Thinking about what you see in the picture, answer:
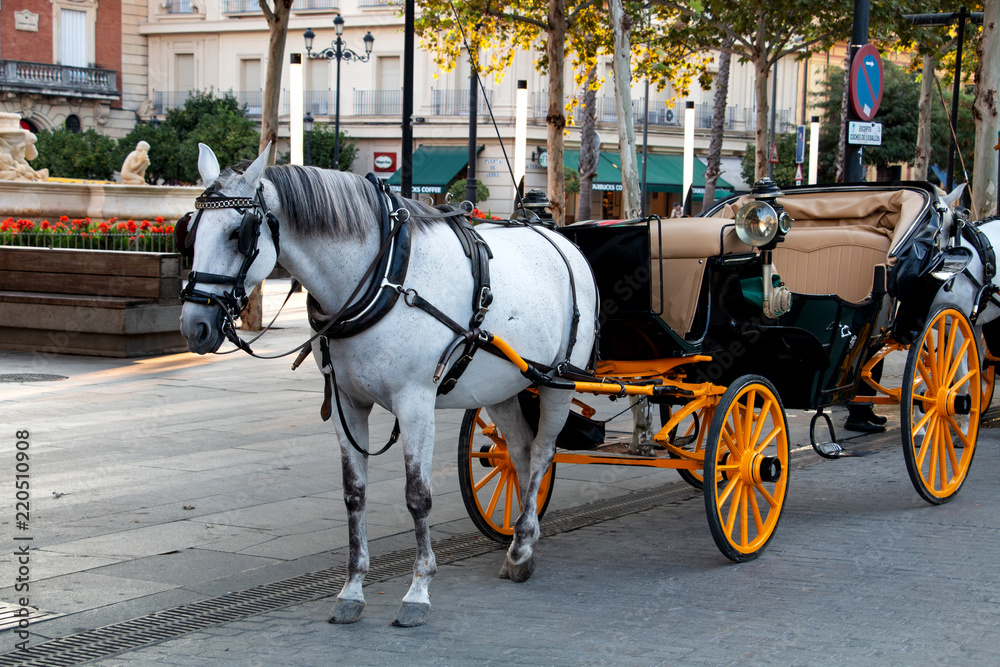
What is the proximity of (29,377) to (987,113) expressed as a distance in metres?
13.2

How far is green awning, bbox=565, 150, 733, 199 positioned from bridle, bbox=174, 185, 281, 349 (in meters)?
39.0

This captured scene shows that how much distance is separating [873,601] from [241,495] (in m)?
3.79

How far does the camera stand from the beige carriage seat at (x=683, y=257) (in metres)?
6.03

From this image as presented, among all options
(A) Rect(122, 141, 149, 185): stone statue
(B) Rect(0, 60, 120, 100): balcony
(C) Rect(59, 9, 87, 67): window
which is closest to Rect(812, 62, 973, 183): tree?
(A) Rect(122, 141, 149, 185): stone statue

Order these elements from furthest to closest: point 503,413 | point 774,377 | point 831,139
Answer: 1. point 831,139
2. point 774,377
3. point 503,413

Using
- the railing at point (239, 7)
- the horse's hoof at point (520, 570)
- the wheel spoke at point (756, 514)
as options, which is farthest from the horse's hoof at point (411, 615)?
the railing at point (239, 7)

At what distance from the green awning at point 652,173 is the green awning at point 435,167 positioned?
15.0 ft

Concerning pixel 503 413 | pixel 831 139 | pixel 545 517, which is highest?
pixel 831 139

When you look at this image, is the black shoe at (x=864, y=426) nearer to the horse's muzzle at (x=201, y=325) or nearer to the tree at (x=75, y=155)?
the horse's muzzle at (x=201, y=325)

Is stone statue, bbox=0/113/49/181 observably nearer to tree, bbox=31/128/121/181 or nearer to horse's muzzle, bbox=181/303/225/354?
tree, bbox=31/128/121/181

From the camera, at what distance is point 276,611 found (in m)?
4.80

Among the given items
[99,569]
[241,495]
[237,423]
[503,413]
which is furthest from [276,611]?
[237,423]

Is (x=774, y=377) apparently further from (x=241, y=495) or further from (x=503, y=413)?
(x=241, y=495)

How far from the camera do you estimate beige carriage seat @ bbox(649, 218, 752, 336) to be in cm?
603
